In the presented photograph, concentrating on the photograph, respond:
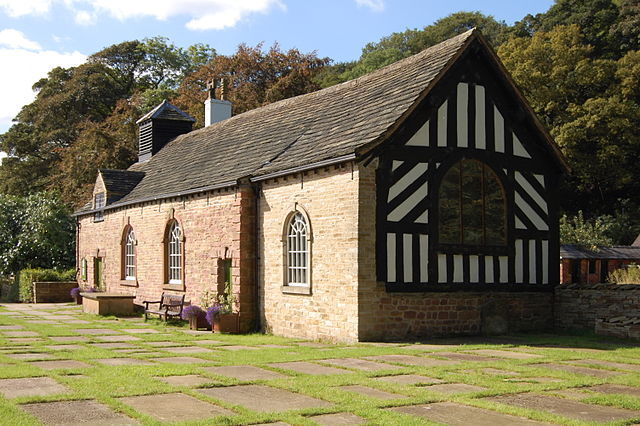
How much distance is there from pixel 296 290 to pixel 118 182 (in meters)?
14.0

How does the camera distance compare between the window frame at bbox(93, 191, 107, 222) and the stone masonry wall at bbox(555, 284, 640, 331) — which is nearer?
the stone masonry wall at bbox(555, 284, 640, 331)

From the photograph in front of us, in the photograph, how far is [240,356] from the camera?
11.9 meters

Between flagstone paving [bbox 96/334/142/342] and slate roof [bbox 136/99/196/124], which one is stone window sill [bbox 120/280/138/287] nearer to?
slate roof [bbox 136/99/196/124]

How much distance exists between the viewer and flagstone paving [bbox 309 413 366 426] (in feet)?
22.6

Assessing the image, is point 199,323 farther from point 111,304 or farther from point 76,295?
point 76,295

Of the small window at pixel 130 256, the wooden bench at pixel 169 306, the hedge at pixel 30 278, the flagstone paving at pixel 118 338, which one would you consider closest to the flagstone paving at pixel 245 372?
the flagstone paving at pixel 118 338

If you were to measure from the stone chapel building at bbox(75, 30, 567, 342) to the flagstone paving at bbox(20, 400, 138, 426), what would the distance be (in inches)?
273

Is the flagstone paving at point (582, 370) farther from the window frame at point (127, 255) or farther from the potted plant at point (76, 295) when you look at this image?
the potted plant at point (76, 295)

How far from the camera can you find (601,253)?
29328 mm

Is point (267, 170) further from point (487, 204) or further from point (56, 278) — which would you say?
point (56, 278)

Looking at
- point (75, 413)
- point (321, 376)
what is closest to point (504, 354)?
point (321, 376)

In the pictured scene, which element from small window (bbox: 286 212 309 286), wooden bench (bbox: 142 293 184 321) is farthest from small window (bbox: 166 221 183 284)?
small window (bbox: 286 212 309 286)

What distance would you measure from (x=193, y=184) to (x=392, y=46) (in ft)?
149

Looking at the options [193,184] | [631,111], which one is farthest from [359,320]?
[631,111]
